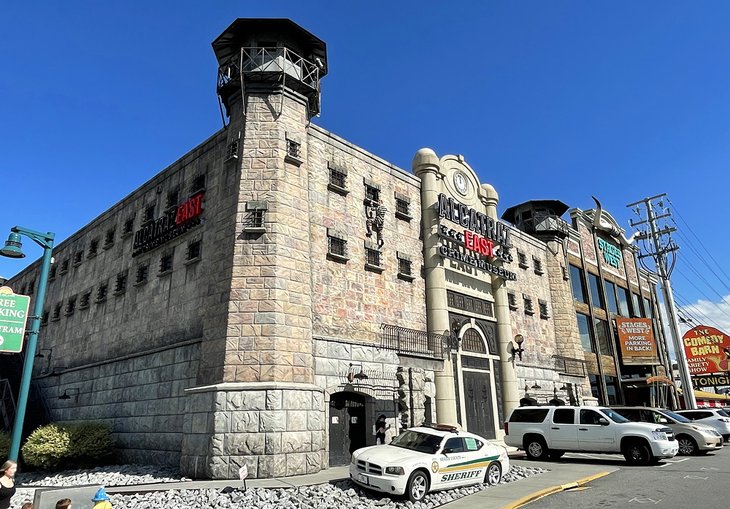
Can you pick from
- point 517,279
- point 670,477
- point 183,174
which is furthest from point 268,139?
point 517,279

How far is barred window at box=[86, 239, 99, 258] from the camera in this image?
94.7ft

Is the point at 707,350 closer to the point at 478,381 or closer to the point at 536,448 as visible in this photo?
the point at 478,381

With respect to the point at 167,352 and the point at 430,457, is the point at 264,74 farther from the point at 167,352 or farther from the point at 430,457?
the point at 430,457

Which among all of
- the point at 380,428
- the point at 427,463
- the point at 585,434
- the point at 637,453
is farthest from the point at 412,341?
the point at 427,463

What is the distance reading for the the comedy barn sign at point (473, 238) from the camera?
85.4ft

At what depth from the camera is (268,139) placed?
19266 mm

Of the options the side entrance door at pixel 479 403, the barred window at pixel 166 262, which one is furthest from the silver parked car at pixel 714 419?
the barred window at pixel 166 262

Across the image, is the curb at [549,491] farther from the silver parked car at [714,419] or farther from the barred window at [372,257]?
the silver parked car at [714,419]

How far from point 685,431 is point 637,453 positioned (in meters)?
4.85

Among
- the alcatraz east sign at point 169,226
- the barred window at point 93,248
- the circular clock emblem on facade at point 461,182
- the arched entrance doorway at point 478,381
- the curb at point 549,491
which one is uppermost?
the circular clock emblem on facade at point 461,182

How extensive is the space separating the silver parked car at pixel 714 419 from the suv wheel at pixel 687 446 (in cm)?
503

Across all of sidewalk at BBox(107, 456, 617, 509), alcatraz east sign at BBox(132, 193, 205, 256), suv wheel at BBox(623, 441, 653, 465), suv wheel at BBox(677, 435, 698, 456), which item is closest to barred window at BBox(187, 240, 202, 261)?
alcatraz east sign at BBox(132, 193, 205, 256)

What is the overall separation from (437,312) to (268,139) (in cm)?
1143

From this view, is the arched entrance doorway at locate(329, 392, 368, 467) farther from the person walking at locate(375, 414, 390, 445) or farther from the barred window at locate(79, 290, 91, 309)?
the barred window at locate(79, 290, 91, 309)
